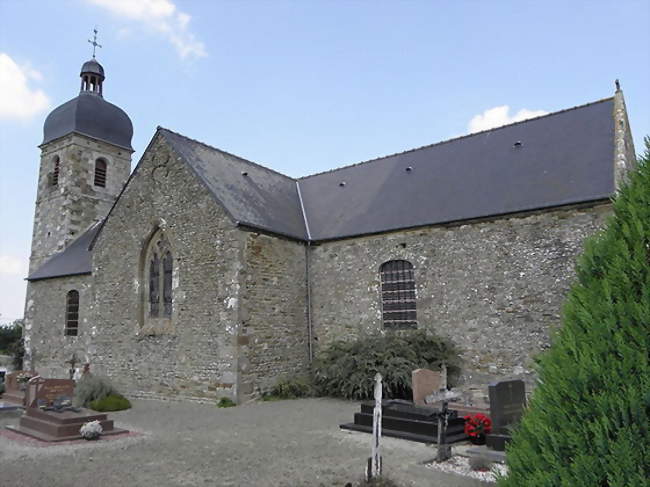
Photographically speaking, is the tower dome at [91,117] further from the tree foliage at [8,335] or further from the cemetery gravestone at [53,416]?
the cemetery gravestone at [53,416]

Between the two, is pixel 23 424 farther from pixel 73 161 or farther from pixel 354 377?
pixel 73 161

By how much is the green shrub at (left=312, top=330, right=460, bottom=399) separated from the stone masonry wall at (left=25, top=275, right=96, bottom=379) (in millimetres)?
10738

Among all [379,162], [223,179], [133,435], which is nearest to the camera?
[133,435]

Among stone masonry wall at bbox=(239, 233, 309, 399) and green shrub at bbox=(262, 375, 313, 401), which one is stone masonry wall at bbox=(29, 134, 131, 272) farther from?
green shrub at bbox=(262, 375, 313, 401)

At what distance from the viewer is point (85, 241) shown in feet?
74.3

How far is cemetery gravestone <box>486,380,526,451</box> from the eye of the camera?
23.4 ft

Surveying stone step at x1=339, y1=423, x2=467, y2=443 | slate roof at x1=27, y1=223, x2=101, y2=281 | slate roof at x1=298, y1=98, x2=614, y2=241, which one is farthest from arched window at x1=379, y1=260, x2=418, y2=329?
slate roof at x1=27, y1=223, x2=101, y2=281

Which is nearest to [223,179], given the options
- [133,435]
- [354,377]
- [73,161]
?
[354,377]

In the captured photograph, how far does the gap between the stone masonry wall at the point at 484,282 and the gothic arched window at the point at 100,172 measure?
16534mm

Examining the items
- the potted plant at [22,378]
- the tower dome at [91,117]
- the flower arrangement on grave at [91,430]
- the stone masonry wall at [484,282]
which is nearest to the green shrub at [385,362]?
the stone masonry wall at [484,282]

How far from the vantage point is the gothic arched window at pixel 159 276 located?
14.8m

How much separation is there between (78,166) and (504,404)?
76.5ft

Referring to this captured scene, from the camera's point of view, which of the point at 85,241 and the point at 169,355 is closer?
the point at 169,355

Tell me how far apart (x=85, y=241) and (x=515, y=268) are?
19.2m
